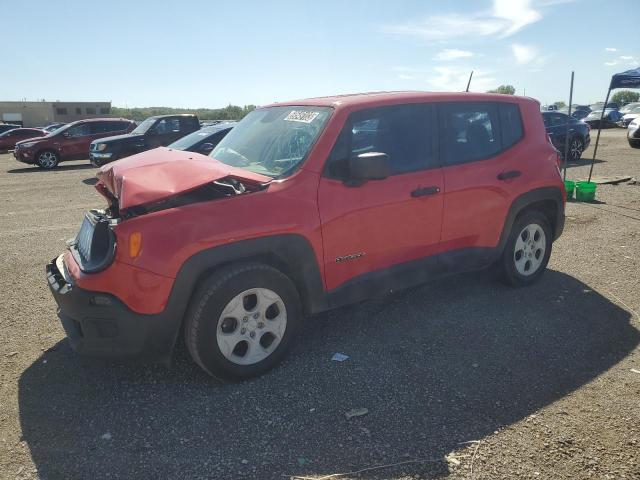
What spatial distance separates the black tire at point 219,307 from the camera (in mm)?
2963

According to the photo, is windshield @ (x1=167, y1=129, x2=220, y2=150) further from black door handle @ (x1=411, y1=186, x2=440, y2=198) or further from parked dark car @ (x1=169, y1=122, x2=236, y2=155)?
black door handle @ (x1=411, y1=186, x2=440, y2=198)

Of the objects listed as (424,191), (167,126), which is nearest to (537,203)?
(424,191)

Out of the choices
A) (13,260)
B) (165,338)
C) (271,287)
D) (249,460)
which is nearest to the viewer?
(249,460)

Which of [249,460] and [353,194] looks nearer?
[249,460]

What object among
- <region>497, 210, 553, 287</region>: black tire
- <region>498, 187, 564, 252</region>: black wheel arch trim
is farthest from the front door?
<region>497, 210, 553, 287</region>: black tire

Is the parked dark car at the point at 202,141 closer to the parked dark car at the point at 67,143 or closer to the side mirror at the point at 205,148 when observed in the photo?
the side mirror at the point at 205,148

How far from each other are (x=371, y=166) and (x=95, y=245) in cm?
184

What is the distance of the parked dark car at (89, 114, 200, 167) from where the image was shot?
46.0ft

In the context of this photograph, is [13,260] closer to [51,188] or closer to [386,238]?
[386,238]

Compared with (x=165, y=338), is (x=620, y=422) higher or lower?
lower

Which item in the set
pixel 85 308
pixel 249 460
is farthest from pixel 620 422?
pixel 85 308

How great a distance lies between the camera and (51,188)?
12.4 meters

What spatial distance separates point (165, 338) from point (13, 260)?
414 cm

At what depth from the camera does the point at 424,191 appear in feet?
12.3
